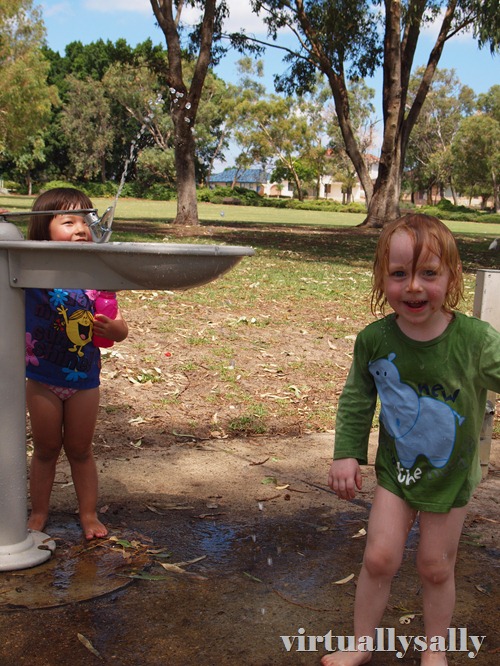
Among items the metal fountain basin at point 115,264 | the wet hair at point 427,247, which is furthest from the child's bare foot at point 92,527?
the wet hair at point 427,247

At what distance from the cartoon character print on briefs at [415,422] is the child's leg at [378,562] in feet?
0.43

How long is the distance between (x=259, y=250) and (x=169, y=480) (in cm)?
1150

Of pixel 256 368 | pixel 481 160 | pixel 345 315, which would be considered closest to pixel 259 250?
pixel 345 315

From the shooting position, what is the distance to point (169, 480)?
12.3ft

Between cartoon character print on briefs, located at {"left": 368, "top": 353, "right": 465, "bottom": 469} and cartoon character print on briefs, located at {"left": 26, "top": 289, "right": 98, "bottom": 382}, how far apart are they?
1.24 m

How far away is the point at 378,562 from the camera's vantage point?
2.21m

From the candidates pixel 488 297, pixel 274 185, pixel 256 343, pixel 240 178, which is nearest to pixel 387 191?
pixel 256 343

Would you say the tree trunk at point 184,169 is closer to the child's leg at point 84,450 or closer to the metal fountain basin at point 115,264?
the child's leg at point 84,450

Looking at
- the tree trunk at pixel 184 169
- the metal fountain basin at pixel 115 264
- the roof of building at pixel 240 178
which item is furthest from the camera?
the roof of building at pixel 240 178

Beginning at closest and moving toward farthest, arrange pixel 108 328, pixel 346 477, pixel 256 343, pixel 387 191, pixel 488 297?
pixel 346 477
pixel 108 328
pixel 488 297
pixel 256 343
pixel 387 191

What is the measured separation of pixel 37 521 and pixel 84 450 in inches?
12.9

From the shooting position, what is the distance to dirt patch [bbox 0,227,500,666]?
7.65 ft

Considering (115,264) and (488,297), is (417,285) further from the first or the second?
(488,297)

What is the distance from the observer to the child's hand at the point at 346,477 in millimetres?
2309
